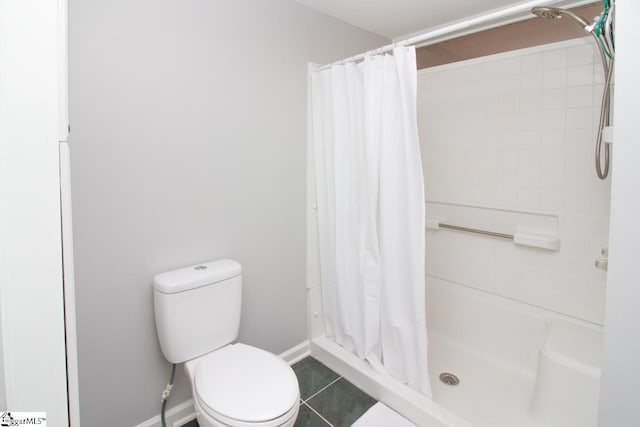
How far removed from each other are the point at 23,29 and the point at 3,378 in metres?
0.56

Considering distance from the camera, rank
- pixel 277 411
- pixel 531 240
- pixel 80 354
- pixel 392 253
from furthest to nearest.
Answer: pixel 531 240
pixel 392 253
pixel 80 354
pixel 277 411

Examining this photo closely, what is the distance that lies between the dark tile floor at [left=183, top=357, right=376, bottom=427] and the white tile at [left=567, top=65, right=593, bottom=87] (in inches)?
78.8

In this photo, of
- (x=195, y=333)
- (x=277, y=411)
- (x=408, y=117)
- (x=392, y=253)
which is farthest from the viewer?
(x=392, y=253)

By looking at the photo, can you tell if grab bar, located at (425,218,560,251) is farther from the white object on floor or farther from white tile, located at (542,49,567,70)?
the white object on floor

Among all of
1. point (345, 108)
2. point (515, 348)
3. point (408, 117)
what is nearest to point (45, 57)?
point (408, 117)

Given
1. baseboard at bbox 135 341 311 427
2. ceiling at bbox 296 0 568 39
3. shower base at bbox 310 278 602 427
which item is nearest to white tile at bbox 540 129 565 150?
ceiling at bbox 296 0 568 39

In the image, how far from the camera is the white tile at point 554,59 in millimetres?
1749

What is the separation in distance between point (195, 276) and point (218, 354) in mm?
371

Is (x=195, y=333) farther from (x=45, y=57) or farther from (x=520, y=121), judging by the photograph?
(x=520, y=121)

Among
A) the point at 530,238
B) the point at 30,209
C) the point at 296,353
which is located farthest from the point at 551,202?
the point at 30,209

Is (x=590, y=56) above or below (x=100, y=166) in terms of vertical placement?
above

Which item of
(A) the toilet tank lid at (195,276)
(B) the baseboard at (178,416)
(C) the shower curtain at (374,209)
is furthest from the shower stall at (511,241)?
(B) the baseboard at (178,416)

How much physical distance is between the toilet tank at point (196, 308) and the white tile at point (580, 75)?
1984 millimetres

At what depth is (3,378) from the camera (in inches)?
20.9
